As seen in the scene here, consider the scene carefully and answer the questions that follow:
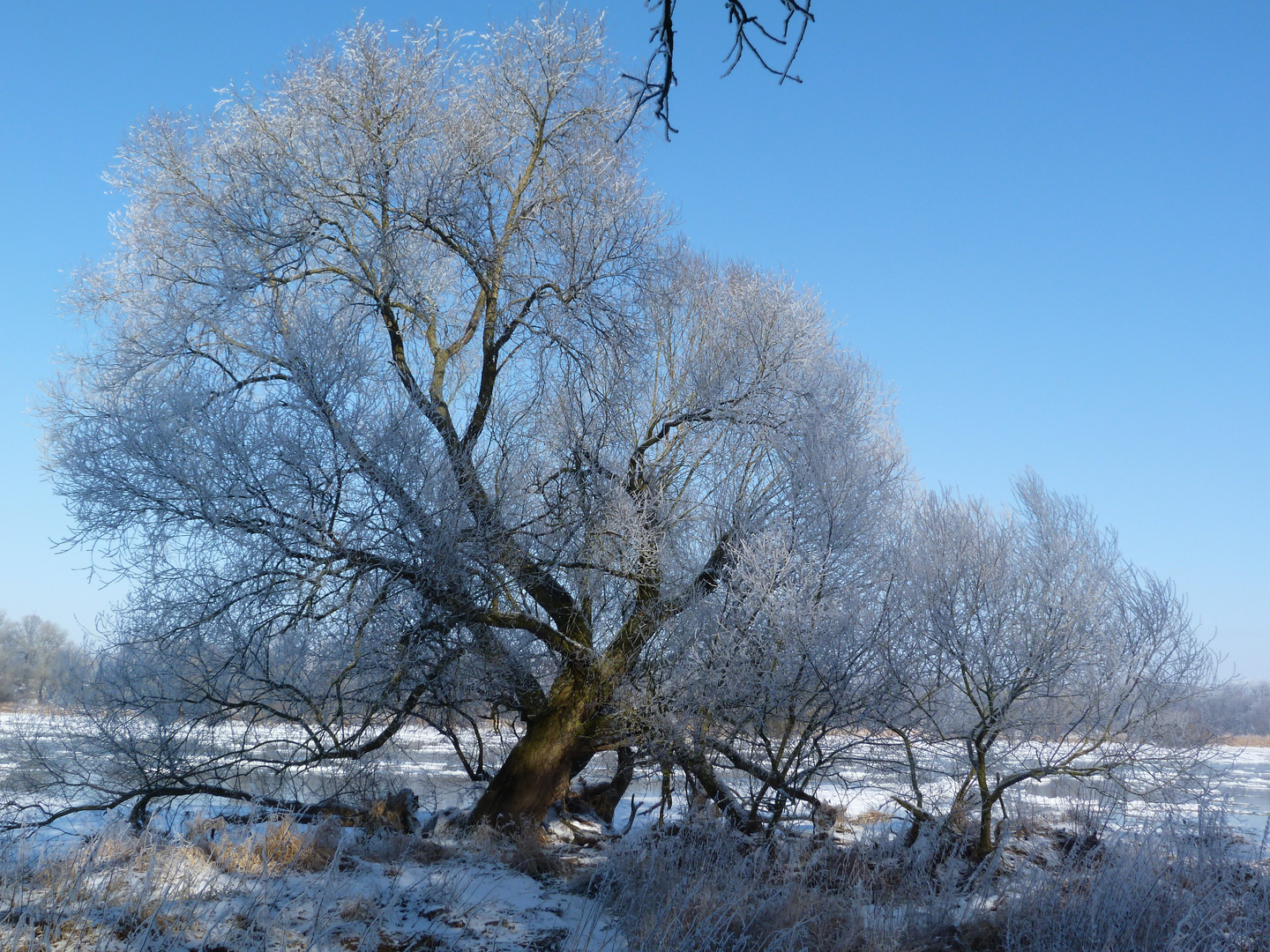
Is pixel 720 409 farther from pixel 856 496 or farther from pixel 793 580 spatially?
pixel 793 580

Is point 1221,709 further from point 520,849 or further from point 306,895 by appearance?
point 306,895

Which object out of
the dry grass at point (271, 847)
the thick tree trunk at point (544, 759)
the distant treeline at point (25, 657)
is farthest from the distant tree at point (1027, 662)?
the distant treeline at point (25, 657)

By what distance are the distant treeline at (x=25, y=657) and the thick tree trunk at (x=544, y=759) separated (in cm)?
1574

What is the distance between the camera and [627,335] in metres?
9.84

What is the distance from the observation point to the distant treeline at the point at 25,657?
99.5 ft

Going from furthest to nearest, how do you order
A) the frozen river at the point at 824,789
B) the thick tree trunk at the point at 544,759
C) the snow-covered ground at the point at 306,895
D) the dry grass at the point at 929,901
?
the frozen river at the point at 824,789 → the thick tree trunk at the point at 544,759 → the dry grass at the point at 929,901 → the snow-covered ground at the point at 306,895

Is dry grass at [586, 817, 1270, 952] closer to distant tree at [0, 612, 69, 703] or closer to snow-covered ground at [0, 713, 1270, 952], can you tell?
snow-covered ground at [0, 713, 1270, 952]

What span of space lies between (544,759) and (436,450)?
11.7 ft

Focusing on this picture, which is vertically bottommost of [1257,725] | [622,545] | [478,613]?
[1257,725]

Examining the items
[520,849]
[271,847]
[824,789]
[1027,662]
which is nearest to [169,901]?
[271,847]

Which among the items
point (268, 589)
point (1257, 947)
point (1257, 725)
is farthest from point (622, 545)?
point (1257, 725)

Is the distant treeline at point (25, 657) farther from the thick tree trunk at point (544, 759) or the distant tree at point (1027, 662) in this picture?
the distant tree at point (1027, 662)

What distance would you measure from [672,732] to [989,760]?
3930 millimetres

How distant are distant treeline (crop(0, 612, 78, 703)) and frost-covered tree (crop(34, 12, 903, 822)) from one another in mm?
14749
